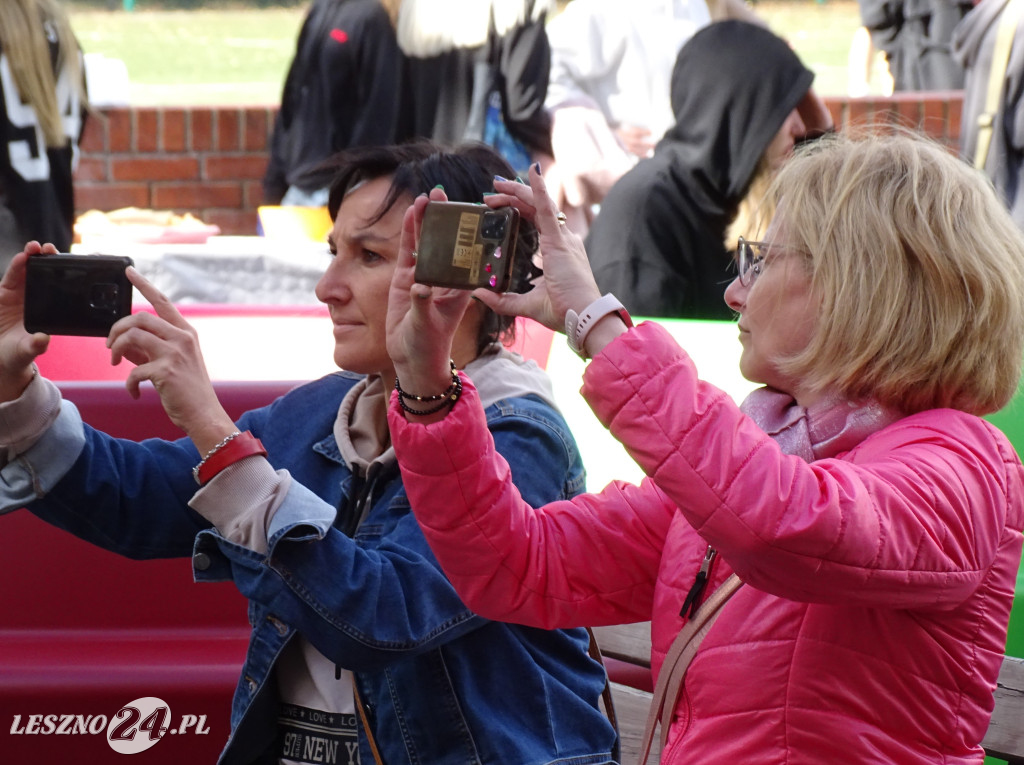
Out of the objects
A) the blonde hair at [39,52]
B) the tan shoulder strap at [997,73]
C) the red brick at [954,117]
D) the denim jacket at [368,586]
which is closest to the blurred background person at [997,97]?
the tan shoulder strap at [997,73]

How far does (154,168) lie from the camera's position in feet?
27.3

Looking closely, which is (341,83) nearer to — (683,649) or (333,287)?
(333,287)

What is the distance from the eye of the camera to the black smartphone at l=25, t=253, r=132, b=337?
185 cm

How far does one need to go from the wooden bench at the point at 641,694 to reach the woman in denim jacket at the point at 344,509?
2.12 feet

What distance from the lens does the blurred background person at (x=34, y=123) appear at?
466 cm

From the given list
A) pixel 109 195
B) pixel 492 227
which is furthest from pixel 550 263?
pixel 109 195

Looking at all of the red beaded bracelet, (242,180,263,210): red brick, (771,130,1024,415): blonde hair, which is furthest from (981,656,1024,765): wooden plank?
(242,180,263,210): red brick

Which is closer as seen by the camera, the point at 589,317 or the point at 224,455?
the point at 589,317

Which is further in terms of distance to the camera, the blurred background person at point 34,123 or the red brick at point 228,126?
the red brick at point 228,126

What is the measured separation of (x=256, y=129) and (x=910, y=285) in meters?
7.34

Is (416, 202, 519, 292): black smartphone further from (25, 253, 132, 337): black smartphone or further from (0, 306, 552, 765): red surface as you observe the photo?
(0, 306, 552, 765): red surface

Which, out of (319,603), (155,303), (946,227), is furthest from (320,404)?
(946,227)

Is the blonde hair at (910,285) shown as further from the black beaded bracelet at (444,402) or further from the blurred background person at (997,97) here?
the blurred background person at (997,97)

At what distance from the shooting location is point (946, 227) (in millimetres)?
1396
